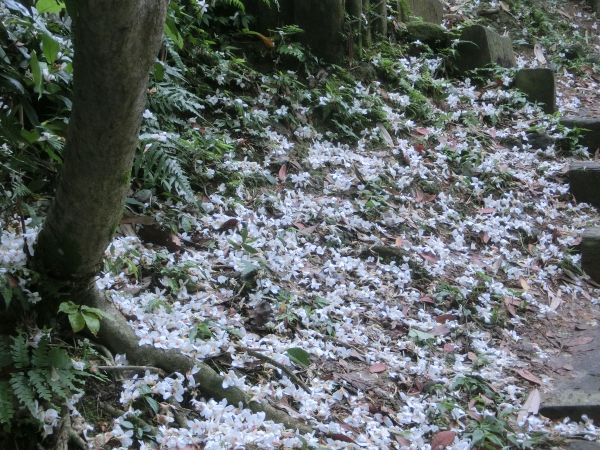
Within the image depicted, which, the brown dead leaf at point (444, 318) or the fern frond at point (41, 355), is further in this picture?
the brown dead leaf at point (444, 318)

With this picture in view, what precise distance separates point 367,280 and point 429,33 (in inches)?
172

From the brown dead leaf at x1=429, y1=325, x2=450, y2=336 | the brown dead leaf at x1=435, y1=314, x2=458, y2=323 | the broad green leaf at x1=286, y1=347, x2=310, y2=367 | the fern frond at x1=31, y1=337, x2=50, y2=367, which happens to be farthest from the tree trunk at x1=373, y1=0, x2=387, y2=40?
the fern frond at x1=31, y1=337, x2=50, y2=367

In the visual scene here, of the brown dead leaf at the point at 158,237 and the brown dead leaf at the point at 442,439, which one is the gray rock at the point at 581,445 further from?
the brown dead leaf at the point at 158,237

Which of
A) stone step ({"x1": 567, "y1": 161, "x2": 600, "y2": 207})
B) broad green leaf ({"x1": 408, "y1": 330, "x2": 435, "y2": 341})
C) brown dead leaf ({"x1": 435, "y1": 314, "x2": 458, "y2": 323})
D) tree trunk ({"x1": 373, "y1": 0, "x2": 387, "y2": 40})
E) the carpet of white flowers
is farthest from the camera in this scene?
tree trunk ({"x1": 373, "y1": 0, "x2": 387, "y2": 40})

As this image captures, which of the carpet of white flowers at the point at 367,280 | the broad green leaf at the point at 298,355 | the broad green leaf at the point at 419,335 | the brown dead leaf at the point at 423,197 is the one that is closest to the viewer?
the carpet of white flowers at the point at 367,280

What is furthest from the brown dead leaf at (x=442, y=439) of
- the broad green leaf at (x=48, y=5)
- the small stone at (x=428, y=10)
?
the small stone at (x=428, y=10)

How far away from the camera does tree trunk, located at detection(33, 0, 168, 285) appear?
7.04ft

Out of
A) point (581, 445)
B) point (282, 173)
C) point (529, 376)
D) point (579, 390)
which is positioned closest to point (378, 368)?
point (529, 376)

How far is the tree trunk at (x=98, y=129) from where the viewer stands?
215 centimetres

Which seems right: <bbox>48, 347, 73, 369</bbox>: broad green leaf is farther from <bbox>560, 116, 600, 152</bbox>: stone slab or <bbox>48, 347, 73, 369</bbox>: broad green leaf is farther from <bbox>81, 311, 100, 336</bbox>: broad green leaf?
<bbox>560, 116, 600, 152</bbox>: stone slab

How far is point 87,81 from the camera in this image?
7.29 ft

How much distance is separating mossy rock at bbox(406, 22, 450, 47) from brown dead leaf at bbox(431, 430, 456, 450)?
17.9ft

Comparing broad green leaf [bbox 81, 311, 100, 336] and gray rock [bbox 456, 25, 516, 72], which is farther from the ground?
gray rock [bbox 456, 25, 516, 72]

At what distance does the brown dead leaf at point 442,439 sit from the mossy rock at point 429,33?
5463mm
